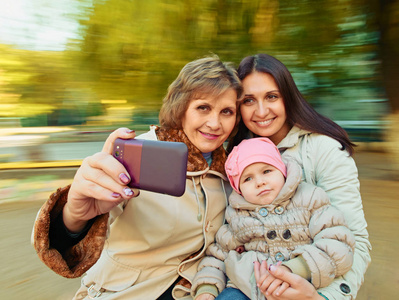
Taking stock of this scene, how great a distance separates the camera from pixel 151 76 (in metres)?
4.79

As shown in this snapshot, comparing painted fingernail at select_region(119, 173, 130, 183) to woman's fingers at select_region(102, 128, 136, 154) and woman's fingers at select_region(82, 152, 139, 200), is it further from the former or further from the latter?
woman's fingers at select_region(102, 128, 136, 154)

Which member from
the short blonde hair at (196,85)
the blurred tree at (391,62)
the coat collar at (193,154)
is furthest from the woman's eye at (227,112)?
the blurred tree at (391,62)

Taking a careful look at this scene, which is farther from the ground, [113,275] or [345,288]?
[345,288]

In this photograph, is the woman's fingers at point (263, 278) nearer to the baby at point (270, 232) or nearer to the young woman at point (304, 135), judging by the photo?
the baby at point (270, 232)

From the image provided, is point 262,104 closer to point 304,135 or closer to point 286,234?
point 304,135

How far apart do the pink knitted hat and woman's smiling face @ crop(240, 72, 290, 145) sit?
21 cm

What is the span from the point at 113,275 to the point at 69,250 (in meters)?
0.29

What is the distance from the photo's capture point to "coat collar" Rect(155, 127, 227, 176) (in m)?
1.68

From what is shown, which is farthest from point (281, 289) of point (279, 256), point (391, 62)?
point (391, 62)

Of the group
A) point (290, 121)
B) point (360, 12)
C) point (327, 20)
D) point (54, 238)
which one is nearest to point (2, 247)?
point (54, 238)

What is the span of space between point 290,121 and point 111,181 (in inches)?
45.2

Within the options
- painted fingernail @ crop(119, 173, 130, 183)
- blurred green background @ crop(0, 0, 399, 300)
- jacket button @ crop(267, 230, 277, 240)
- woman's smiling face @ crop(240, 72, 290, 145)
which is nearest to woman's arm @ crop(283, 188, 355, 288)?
jacket button @ crop(267, 230, 277, 240)

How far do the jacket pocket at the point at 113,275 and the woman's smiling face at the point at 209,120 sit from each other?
2.32ft

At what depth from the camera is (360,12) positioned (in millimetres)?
4316
